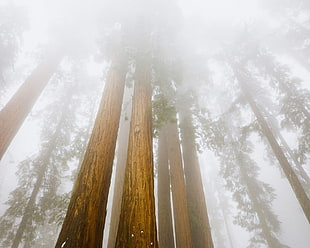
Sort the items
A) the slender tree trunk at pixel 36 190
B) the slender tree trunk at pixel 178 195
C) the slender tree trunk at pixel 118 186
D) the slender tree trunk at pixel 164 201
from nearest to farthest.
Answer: the slender tree trunk at pixel 178 195 < the slender tree trunk at pixel 164 201 < the slender tree trunk at pixel 118 186 < the slender tree trunk at pixel 36 190

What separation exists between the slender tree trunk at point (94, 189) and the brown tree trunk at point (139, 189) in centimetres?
38

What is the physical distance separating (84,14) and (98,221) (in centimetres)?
1386

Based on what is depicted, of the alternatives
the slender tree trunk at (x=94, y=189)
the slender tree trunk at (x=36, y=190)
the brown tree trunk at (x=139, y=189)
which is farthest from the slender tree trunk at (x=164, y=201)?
the slender tree trunk at (x=36, y=190)

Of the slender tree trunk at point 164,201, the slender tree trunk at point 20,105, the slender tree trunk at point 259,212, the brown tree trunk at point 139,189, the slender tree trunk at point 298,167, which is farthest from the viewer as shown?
the slender tree trunk at point 298,167

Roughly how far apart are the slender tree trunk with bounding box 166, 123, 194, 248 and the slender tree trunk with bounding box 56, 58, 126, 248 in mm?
3232

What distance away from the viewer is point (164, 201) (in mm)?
6609

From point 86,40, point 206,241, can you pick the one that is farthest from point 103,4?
point 206,241

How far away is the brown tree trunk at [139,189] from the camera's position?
252 centimetres

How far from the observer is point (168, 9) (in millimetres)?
11125

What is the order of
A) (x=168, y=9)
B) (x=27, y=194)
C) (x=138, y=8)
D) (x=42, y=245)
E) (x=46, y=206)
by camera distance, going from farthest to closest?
1. (x=42, y=245)
2. (x=168, y=9)
3. (x=27, y=194)
4. (x=46, y=206)
5. (x=138, y=8)

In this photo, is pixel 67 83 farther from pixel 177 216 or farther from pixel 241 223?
pixel 241 223

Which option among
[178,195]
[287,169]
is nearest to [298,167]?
[287,169]

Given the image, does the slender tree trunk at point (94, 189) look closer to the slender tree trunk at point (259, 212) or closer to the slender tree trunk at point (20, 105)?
the slender tree trunk at point (20, 105)

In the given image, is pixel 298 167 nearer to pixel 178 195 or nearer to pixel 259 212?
pixel 259 212
